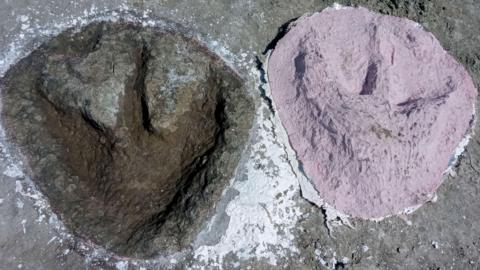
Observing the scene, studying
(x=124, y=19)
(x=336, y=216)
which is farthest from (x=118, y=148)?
(x=336, y=216)

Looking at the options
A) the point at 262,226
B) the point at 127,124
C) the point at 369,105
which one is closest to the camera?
the point at 262,226

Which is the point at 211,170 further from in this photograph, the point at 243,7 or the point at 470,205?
the point at 470,205

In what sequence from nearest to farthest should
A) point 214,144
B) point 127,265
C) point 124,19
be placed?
1. point 127,265
2. point 214,144
3. point 124,19

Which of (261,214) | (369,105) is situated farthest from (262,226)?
(369,105)

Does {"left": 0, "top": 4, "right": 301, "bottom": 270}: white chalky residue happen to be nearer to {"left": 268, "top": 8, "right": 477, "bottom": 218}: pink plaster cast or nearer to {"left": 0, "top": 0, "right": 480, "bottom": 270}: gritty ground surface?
{"left": 0, "top": 0, "right": 480, "bottom": 270}: gritty ground surface

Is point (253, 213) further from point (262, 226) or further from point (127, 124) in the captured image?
point (127, 124)

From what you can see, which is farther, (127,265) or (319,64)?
(319,64)
